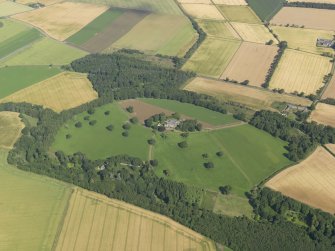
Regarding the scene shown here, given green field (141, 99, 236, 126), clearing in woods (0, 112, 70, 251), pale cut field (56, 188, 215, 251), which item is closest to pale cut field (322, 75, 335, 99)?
green field (141, 99, 236, 126)

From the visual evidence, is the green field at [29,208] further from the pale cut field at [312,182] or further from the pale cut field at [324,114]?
the pale cut field at [324,114]

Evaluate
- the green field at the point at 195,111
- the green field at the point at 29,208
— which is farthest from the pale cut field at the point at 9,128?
the green field at the point at 195,111

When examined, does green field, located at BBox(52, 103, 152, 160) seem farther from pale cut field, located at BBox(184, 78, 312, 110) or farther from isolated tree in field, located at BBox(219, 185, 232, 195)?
pale cut field, located at BBox(184, 78, 312, 110)

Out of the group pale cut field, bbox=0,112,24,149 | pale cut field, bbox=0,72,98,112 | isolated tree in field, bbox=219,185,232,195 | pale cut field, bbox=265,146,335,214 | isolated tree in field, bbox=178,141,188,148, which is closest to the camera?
pale cut field, bbox=265,146,335,214

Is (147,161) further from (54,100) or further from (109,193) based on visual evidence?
(54,100)

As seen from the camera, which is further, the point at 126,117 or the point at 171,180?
the point at 126,117

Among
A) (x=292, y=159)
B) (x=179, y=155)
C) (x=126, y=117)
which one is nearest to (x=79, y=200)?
(x=179, y=155)

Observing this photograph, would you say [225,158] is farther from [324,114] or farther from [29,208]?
[29,208]

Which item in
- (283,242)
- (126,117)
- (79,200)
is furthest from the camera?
(126,117)
